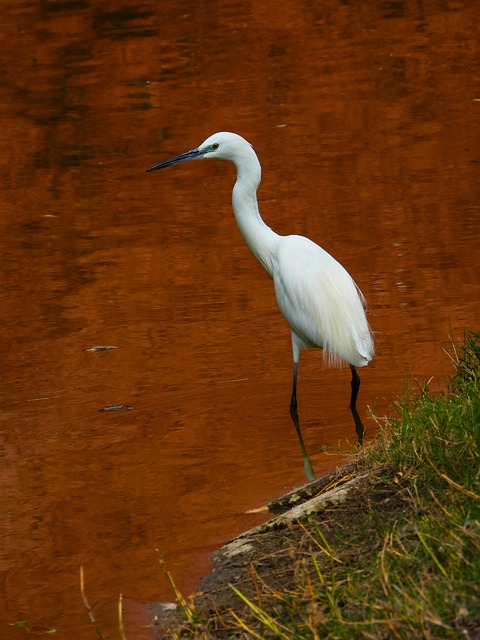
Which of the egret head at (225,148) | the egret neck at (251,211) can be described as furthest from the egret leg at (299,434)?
the egret head at (225,148)

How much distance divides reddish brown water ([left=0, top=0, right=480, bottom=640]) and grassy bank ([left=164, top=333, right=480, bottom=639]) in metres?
0.48

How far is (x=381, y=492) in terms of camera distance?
360 centimetres

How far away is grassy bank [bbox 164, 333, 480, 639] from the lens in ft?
8.58

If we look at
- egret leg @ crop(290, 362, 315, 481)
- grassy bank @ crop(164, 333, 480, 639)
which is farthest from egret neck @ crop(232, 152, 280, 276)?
grassy bank @ crop(164, 333, 480, 639)

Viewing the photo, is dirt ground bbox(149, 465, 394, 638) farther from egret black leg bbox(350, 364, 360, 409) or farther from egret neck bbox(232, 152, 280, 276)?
egret neck bbox(232, 152, 280, 276)

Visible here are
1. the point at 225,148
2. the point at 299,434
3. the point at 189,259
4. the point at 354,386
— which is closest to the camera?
the point at 299,434

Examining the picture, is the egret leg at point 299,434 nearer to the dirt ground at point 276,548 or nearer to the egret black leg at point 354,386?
the egret black leg at point 354,386

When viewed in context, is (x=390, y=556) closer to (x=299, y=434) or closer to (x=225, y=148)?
(x=299, y=434)

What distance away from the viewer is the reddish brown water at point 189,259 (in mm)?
4395

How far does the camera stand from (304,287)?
5328 millimetres

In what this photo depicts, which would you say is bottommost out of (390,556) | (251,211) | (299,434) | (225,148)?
(299,434)

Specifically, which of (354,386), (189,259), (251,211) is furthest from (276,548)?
(189,259)

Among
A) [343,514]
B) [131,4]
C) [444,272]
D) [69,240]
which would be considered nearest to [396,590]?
[343,514]

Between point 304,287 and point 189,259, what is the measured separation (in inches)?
82.8
